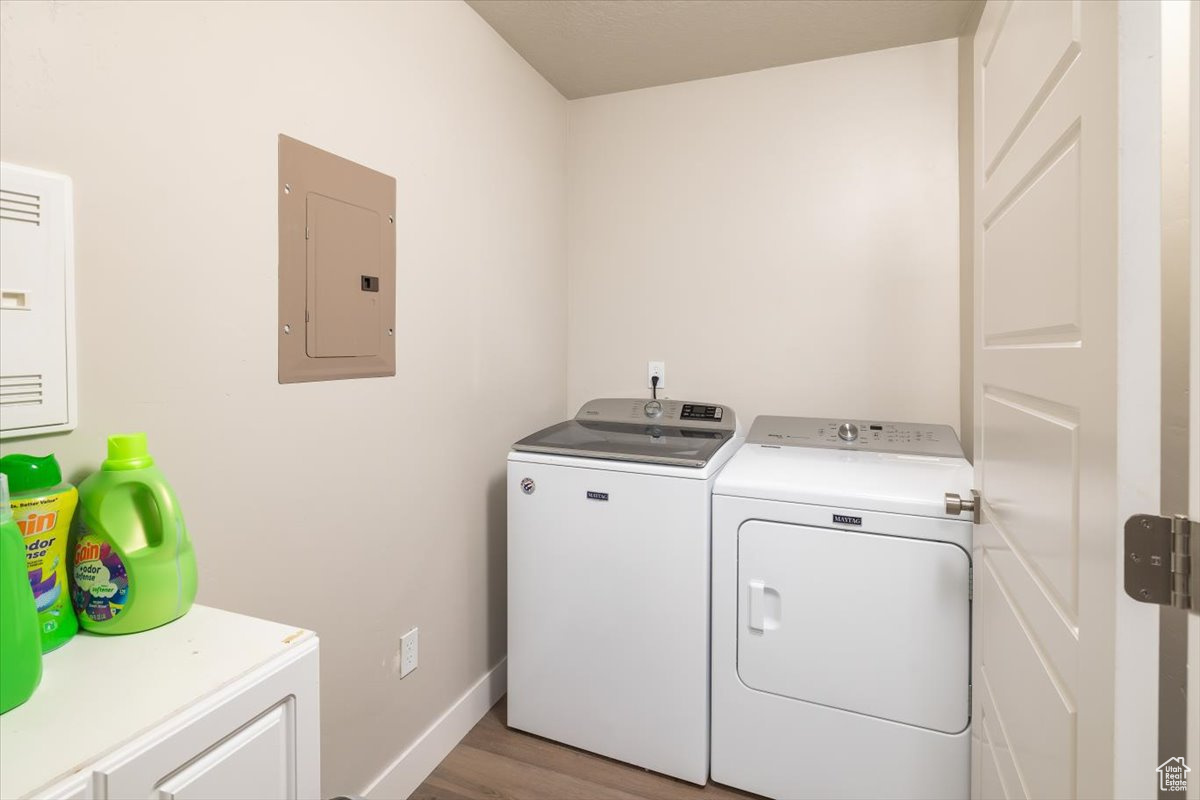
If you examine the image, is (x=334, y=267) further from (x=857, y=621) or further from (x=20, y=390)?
(x=857, y=621)

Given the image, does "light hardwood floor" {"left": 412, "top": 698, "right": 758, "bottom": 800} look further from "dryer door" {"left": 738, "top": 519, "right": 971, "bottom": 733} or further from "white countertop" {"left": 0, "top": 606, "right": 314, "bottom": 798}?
"white countertop" {"left": 0, "top": 606, "right": 314, "bottom": 798}

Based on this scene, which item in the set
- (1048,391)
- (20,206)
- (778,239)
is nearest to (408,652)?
(20,206)

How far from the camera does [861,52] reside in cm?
215

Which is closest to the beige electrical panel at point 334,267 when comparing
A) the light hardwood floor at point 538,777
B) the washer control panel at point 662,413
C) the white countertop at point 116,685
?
the white countertop at point 116,685

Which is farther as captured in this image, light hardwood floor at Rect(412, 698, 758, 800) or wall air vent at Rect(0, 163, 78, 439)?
light hardwood floor at Rect(412, 698, 758, 800)

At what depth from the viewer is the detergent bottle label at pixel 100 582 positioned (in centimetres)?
78

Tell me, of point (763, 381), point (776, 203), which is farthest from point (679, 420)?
point (776, 203)

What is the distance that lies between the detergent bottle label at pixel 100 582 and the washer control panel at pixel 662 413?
1726 mm

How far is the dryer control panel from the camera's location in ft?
6.45

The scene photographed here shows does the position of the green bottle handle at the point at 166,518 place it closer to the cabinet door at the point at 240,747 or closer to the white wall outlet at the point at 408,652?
the cabinet door at the point at 240,747

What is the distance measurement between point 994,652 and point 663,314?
1.67 m

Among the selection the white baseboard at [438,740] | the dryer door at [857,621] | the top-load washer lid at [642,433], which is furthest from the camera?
the top-load washer lid at [642,433]

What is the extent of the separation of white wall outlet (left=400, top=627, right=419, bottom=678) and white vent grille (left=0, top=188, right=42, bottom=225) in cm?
128

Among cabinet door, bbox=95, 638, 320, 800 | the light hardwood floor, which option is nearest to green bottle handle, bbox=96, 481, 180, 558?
cabinet door, bbox=95, 638, 320, 800
